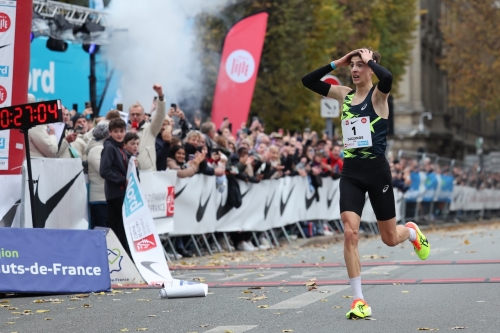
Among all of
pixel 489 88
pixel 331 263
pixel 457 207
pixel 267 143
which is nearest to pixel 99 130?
pixel 331 263

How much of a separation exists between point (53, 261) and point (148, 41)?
11.4 m

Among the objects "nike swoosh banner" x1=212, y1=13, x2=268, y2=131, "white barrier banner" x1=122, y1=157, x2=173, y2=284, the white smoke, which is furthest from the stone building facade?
"white barrier banner" x1=122, y1=157, x2=173, y2=284

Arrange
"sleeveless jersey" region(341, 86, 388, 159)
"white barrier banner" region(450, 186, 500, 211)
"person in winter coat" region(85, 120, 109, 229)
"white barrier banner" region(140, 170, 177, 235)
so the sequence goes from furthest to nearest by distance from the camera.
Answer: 1. "white barrier banner" region(450, 186, 500, 211)
2. "white barrier banner" region(140, 170, 177, 235)
3. "person in winter coat" region(85, 120, 109, 229)
4. "sleeveless jersey" region(341, 86, 388, 159)

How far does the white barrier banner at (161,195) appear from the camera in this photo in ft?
49.6

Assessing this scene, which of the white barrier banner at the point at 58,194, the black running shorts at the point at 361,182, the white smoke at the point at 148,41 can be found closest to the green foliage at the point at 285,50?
the white smoke at the point at 148,41

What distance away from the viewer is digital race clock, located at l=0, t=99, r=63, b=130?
11016 mm

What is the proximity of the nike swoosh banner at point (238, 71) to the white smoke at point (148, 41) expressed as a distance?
107cm

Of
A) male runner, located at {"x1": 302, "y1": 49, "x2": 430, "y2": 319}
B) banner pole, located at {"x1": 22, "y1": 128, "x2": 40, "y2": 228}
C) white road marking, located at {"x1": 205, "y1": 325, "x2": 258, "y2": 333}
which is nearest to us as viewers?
white road marking, located at {"x1": 205, "y1": 325, "x2": 258, "y2": 333}

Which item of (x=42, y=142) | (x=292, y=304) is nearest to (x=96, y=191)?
A: (x=42, y=142)

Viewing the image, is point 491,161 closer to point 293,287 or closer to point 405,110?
point 405,110

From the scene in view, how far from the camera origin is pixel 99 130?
14.2 meters

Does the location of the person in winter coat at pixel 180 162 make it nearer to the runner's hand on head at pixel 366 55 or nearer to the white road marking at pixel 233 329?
the runner's hand on head at pixel 366 55

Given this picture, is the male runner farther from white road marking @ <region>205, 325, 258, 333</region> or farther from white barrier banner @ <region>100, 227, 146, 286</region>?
white barrier banner @ <region>100, 227, 146, 286</region>

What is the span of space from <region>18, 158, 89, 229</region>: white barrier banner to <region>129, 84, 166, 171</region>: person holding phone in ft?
5.08
